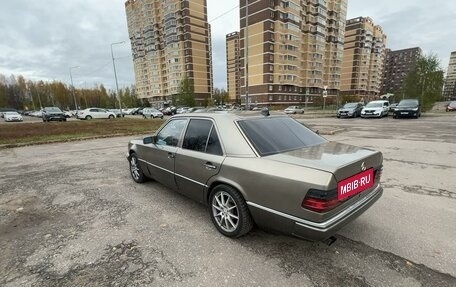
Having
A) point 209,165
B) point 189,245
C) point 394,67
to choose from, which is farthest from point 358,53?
point 189,245

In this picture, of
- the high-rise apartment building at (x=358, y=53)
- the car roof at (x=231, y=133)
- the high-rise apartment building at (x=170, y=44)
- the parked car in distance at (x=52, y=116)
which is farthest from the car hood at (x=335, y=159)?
the high-rise apartment building at (x=358, y=53)

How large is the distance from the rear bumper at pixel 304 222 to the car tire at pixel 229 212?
13cm

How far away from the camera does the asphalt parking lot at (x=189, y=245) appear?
2270 mm

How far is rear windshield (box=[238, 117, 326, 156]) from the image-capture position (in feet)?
9.22

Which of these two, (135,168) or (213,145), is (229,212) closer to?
(213,145)

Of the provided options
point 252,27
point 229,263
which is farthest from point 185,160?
point 252,27

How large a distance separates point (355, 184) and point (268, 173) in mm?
927

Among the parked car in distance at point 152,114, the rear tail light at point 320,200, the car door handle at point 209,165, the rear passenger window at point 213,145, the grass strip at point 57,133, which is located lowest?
the parked car in distance at point 152,114

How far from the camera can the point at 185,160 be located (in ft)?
11.0

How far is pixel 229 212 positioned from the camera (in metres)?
2.88

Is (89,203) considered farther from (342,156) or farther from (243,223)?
(342,156)

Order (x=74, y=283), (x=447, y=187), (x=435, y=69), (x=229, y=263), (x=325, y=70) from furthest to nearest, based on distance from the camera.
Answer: (x=325, y=70), (x=435, y=69), (x=447, y=187), (x=229, y=263), (x=74, y=283)

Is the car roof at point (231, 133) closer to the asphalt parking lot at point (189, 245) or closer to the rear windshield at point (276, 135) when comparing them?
the rear windshield at point (276, 135)

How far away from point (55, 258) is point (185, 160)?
1808mm
